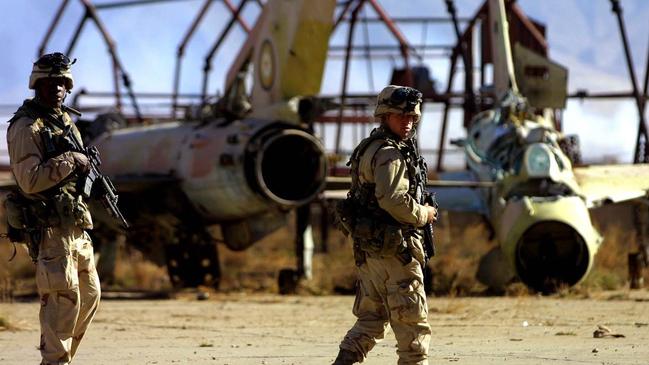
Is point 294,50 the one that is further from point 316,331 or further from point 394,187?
point 394,187

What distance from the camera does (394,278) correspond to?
9.12 metres


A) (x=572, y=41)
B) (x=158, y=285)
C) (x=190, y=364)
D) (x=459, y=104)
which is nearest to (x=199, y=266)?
(x=158, y=285)

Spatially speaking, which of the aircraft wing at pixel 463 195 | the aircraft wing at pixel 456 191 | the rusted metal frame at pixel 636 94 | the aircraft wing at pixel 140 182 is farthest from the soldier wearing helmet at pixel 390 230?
the rusted metal frame at pixel 636 94

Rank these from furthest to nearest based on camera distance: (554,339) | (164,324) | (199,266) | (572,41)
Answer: (572,41) < (199,266) < (164,324) < (554,339)

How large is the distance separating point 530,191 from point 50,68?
11.3 meters

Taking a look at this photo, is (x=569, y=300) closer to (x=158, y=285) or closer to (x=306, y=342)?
(x=306, y=342)

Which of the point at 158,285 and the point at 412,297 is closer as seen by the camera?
the point at 412,297

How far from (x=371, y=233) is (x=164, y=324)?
678 cm

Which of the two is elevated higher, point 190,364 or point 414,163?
point 414,163

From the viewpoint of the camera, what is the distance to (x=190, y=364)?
11.0 m

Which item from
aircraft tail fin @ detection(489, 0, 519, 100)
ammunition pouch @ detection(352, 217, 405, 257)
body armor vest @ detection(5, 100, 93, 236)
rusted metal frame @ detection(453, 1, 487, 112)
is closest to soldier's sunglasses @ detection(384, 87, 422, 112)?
ammunition pouch @ detection(352, 217, 405, 257)

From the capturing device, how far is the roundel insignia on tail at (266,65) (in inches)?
885

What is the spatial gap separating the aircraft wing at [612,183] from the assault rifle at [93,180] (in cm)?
1177

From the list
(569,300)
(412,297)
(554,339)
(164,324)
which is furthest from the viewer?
(569,300)
